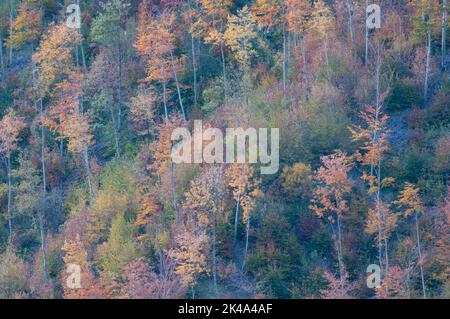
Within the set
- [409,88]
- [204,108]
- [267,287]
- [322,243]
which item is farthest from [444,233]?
[204,108]

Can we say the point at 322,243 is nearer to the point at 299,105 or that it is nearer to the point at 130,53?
the point at 299,105

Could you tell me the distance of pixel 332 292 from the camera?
1321 inches

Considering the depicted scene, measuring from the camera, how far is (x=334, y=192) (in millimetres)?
37594

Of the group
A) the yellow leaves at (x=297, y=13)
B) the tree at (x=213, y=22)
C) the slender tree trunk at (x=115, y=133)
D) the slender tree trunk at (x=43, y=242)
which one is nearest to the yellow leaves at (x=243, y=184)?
the tree at (x=213, y=22)

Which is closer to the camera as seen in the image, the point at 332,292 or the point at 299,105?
the point at 332,292

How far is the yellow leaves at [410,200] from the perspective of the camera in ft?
118

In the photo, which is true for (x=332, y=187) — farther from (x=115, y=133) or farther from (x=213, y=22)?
(x=213, y=22)

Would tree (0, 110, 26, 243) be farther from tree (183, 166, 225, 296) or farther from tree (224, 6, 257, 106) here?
tree (224, 6, 257, 106)

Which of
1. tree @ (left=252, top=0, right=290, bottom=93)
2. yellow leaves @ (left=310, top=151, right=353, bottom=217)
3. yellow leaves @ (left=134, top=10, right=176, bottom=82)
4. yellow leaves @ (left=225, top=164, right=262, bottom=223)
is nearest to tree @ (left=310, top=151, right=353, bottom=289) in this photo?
yellow leaves @ (left=310, top=151, right=353, bottom=217)

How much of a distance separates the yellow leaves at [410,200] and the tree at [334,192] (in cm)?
228

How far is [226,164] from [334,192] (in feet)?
17.4

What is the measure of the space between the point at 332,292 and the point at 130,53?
2244 cm

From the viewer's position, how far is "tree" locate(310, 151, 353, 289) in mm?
36156

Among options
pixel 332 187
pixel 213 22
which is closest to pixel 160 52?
pixel 213 22
